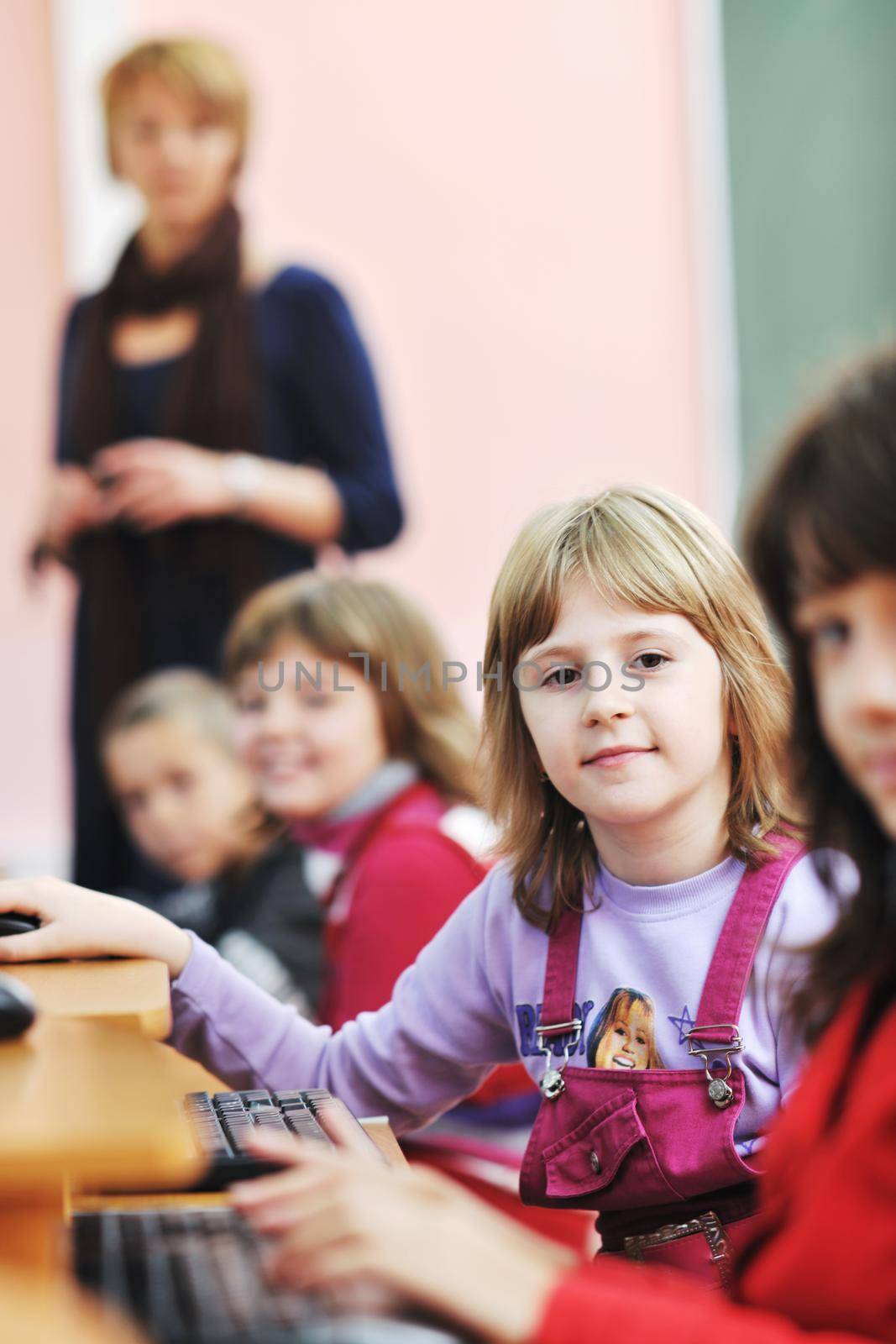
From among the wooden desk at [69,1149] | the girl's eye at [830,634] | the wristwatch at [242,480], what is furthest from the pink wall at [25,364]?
the girl's eye at [830,634]

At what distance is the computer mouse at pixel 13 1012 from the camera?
678 mm

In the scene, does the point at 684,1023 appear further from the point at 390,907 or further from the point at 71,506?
the point at 71,506

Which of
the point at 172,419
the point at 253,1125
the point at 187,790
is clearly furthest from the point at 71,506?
the point at 253,1125

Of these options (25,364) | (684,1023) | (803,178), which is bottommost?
(684,1023)

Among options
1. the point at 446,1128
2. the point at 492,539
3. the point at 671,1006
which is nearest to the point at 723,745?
the point at 671,1006

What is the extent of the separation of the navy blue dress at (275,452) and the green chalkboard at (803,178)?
1.35 meters

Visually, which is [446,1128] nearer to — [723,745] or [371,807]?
[371,807]

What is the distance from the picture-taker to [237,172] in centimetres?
216

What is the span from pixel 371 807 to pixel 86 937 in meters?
0.73

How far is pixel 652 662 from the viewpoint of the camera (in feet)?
3.07

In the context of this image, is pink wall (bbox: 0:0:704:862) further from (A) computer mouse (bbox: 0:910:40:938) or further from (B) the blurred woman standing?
(A) computer mouse (bbox: 0:910:40:938)

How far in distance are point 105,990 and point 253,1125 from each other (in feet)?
0.36

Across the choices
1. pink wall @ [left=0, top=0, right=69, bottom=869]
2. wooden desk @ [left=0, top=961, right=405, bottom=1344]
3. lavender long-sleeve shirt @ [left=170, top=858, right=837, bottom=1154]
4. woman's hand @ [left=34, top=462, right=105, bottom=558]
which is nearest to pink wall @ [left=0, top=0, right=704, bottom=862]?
pink wall @ [left=0, top=0, right=69, bottom=869]

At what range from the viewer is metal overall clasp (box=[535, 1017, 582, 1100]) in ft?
3.00
